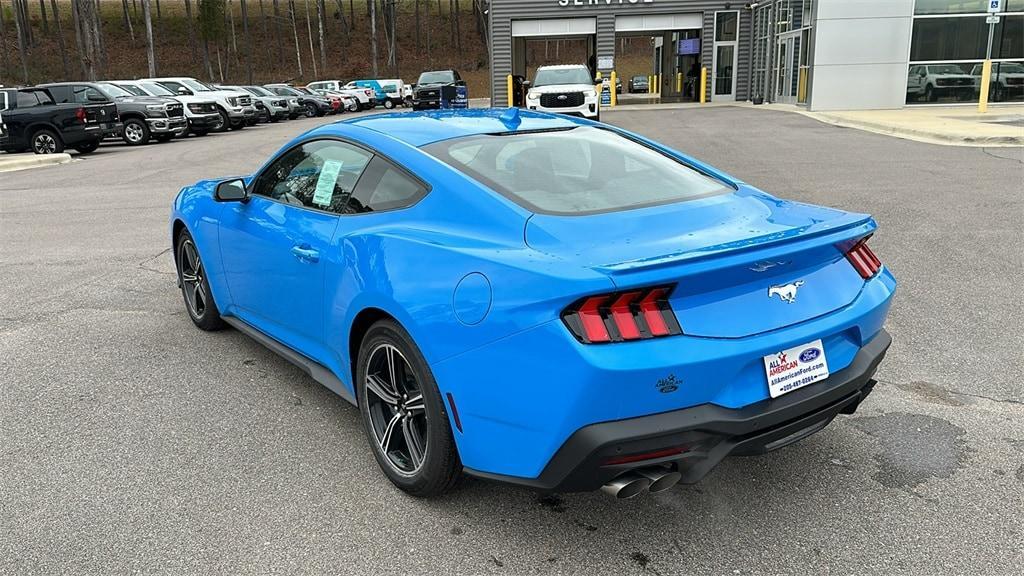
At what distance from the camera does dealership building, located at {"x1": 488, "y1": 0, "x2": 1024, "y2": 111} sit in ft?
81.8

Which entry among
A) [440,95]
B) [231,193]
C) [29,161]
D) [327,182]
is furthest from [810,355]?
[440,95]

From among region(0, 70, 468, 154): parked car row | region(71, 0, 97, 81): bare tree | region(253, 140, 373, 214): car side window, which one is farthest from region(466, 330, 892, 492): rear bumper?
region(71, 0, 97, 81): bare tree

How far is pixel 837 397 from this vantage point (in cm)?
279

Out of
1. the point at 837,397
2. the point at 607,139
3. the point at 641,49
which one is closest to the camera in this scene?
the point at 837,397

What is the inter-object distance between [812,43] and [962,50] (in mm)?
4623

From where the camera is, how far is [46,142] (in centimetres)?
2031

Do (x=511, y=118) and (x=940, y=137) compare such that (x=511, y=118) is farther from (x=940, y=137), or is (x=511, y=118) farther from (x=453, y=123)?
(x=940, y=137)

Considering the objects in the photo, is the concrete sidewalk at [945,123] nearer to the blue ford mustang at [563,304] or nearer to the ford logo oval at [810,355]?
the blue ford mustang at [563,304]

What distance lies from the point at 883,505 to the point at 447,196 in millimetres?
2120

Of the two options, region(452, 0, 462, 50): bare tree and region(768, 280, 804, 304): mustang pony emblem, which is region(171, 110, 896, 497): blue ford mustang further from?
region(452, 0, 462, 50): bare tree

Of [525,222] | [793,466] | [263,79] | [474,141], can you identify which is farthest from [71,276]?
[263,79]

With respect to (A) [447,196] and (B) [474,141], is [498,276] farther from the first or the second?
(B) [474,141]

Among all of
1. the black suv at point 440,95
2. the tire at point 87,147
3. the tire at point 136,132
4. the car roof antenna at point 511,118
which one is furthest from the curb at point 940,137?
the tire at point 87,147

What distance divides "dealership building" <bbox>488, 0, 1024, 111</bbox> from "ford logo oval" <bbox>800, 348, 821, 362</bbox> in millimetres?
23554
